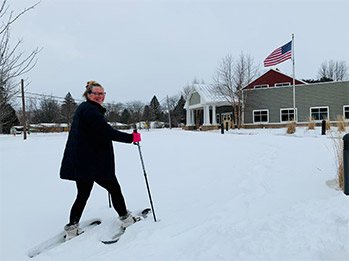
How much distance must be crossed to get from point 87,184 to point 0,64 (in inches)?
184

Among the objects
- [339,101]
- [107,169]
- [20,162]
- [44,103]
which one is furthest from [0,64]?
[44,103]

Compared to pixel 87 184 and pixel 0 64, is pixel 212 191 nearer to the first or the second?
pixel 87 184

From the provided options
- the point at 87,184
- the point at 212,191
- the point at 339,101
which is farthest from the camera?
the point at 339,101

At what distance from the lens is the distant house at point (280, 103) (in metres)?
30.4

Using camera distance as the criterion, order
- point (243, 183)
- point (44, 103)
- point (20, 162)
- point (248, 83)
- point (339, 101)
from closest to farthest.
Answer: point (243, 183) < point (20, 162) < point (339, 101) < point (248, 83) < point (44, 103)

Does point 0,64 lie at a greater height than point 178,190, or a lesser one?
greater

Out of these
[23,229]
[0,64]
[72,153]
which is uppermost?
[0,64]

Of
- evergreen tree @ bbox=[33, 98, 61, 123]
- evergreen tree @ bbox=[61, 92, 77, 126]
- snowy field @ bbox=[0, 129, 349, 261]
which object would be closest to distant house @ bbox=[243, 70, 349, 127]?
snowy field @ bbox=[0, 129, 349, 261]

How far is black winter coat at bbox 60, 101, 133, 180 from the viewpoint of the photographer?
3.56 m

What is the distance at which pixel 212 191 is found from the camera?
5.37 m

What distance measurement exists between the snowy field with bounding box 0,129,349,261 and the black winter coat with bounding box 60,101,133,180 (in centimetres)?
74

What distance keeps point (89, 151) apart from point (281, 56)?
26691 mm

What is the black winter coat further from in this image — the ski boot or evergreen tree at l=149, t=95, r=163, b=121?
evergreen tree at l=149, t=95, r=163, b=121

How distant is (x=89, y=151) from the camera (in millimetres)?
3598
